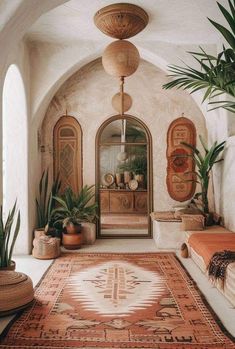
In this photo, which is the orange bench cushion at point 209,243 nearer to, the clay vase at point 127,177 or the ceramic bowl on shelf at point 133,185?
the ceramic bowl on shelf at point 133,185

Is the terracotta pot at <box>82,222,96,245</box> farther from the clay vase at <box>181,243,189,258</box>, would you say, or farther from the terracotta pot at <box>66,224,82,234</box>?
the clay vase at <box>181,243,189,258</box>

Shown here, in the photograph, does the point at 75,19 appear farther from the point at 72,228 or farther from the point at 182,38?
the point at 72,228

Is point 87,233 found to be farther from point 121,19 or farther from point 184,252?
point 121,19

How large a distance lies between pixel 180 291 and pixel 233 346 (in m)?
1.36

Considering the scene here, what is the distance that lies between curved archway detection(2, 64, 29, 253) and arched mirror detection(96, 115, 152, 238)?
2.01 metres

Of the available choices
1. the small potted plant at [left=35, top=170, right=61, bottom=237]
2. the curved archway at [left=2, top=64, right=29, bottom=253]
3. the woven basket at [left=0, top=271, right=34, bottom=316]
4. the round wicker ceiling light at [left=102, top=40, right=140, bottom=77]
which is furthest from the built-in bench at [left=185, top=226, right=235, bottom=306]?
the curved archway at [left=2, top=64, right=29, bottom=253]

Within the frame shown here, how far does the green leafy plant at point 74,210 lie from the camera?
648 cm

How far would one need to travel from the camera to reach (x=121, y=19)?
4750 mm

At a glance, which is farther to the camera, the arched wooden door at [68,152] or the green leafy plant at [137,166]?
the green leafy plant at [137,166]

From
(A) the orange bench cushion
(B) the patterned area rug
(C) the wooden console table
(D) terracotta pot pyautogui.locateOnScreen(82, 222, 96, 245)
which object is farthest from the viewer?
(C) the wooden console table

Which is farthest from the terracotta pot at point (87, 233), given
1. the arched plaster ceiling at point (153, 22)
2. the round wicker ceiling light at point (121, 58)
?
the arched plaster ceiling at point (153, 22)

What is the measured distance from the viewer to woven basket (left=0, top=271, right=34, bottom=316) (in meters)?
3.38

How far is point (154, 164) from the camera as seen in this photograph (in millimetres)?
7375

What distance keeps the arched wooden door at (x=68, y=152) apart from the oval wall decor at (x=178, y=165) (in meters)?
1.91
